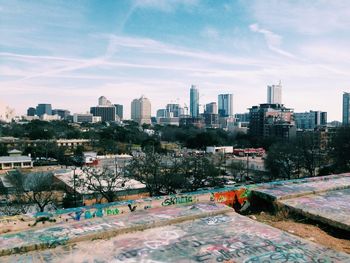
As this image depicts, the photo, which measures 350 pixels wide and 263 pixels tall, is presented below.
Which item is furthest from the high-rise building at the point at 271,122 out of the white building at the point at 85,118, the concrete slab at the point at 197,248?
the white building at the point at 85,118

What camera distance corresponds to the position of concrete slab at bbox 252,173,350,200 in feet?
27.8

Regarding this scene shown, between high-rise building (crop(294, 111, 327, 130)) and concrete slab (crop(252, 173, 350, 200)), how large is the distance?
104757 millimetres

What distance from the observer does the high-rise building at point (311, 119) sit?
110m

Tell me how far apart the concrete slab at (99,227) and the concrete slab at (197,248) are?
0.17 m

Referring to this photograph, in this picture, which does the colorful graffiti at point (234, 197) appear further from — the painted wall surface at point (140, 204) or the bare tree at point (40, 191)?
the bare tree at point (40, 191)

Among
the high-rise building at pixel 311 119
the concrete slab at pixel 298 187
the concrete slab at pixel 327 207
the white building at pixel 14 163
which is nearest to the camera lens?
the concrete slab at pixel 327 207

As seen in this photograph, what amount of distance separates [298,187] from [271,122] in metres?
64.9

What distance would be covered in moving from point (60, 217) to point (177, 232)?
96.9 inches

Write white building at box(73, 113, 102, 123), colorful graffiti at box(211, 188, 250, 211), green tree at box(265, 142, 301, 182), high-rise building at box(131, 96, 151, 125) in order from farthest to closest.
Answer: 1. high-rise building at box(131, 96, 151, 125)
2. white building at box(73, 113, 102, 123)
3. green tree at box(265, 142, 301, 182)
4. colorful graffiti at box(211, 188, 250, 211)

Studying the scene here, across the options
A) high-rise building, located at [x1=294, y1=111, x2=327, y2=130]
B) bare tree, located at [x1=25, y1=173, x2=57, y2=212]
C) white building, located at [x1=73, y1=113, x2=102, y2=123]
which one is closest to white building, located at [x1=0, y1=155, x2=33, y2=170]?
bare tree, located at [x1=25, y1=173, x2=57, y2=212]

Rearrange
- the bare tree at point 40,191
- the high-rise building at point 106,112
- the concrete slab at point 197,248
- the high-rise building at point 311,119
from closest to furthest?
the concrete slab at point 197,248 → the bare tree at point 40,191 → the high-rise building at point 311,119 → the high-rise building at point 106,112

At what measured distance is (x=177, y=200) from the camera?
7.79m

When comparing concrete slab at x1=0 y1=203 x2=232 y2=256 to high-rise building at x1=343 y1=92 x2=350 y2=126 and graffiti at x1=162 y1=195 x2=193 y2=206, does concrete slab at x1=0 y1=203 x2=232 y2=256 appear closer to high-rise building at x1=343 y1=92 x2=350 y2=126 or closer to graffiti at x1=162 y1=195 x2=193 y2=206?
graffiti at x1=162 y1=195 x2=193 y2=206

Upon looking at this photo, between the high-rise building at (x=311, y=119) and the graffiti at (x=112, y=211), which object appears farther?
the high-rise building at (x=311, y=119)
